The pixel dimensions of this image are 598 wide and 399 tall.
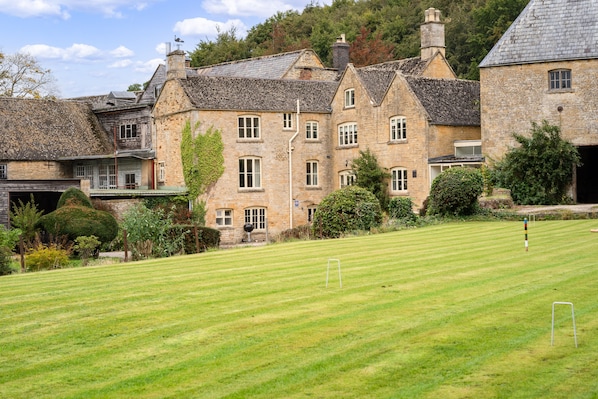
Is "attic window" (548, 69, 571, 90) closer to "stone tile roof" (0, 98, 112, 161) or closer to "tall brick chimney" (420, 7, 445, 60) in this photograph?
"tall brick chimney" (420, 7, 445, 60)

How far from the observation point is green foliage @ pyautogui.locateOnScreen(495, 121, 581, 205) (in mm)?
41281

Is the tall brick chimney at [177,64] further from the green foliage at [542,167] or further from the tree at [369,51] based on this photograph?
the tree at [369,51]

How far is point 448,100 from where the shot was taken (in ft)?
165

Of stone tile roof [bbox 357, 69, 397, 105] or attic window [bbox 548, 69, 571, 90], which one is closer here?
attic window [bbox 548, 69, 571, 90]

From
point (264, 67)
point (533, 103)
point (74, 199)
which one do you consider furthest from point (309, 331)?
point (264, 67)

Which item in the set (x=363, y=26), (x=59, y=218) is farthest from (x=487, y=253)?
(x=363, y=26)

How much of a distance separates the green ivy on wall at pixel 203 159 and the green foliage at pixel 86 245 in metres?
16.4

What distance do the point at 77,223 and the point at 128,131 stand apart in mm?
27221

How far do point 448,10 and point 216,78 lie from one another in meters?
38.6

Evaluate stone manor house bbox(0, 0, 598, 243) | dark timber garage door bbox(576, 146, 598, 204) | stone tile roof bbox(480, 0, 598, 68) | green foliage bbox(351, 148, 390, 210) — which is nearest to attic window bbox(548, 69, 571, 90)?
stone manor house bbox(0, 0, 598, 243)

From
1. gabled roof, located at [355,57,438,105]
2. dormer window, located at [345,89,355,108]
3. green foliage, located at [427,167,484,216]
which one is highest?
gabled roof, located at [355,57,438,105]

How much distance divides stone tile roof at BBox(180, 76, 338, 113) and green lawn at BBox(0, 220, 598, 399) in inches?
1256

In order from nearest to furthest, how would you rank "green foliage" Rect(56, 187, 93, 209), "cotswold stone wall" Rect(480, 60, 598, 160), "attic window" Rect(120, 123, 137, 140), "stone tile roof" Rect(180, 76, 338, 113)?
1. "green foliage" Rect(56, 187, 93, 209)
2. "cotswold stone wall" Rect(480, 60, 598, 160)
3. "stone tile roof" Rect(180, 76, 338, 113)
4. "attic window" Rect(120, 123, 137, 140)

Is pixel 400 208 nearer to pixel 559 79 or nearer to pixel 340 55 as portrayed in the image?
pixel 559 79
